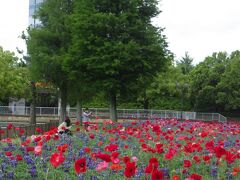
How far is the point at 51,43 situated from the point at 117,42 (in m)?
8.46

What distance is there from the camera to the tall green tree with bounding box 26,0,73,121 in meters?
31.3

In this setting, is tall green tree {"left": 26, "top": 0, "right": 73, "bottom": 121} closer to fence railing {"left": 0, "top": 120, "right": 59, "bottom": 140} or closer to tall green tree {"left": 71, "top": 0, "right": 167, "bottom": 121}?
tall green tree {"left": 71, "top": 0, "right": 167, "bottom": 121}

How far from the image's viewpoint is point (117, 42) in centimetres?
2492

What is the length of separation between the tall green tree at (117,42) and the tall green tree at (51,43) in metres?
4.78

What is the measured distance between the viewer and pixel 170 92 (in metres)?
52.5

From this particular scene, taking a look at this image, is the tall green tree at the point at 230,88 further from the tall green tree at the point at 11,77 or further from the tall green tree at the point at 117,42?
the tall green tree at the point at 117,42

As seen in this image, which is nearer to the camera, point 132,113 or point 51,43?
point 51,43

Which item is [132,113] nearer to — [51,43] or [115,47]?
[51,43]

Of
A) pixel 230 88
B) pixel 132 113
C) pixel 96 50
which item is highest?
pixel 96 50

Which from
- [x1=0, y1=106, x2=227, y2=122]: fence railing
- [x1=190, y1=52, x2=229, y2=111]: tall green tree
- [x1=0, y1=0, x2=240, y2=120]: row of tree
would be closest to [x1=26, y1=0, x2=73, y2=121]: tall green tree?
[x1=0, y1=0, x2=240, y2=120]: row of tree

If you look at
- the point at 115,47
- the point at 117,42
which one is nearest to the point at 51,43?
the point at 117,42

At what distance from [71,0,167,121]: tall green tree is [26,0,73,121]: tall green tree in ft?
15.7

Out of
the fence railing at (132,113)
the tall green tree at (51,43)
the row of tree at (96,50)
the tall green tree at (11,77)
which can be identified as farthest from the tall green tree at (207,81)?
the tall green tree at (51,43)

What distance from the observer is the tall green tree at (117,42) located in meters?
24.8
